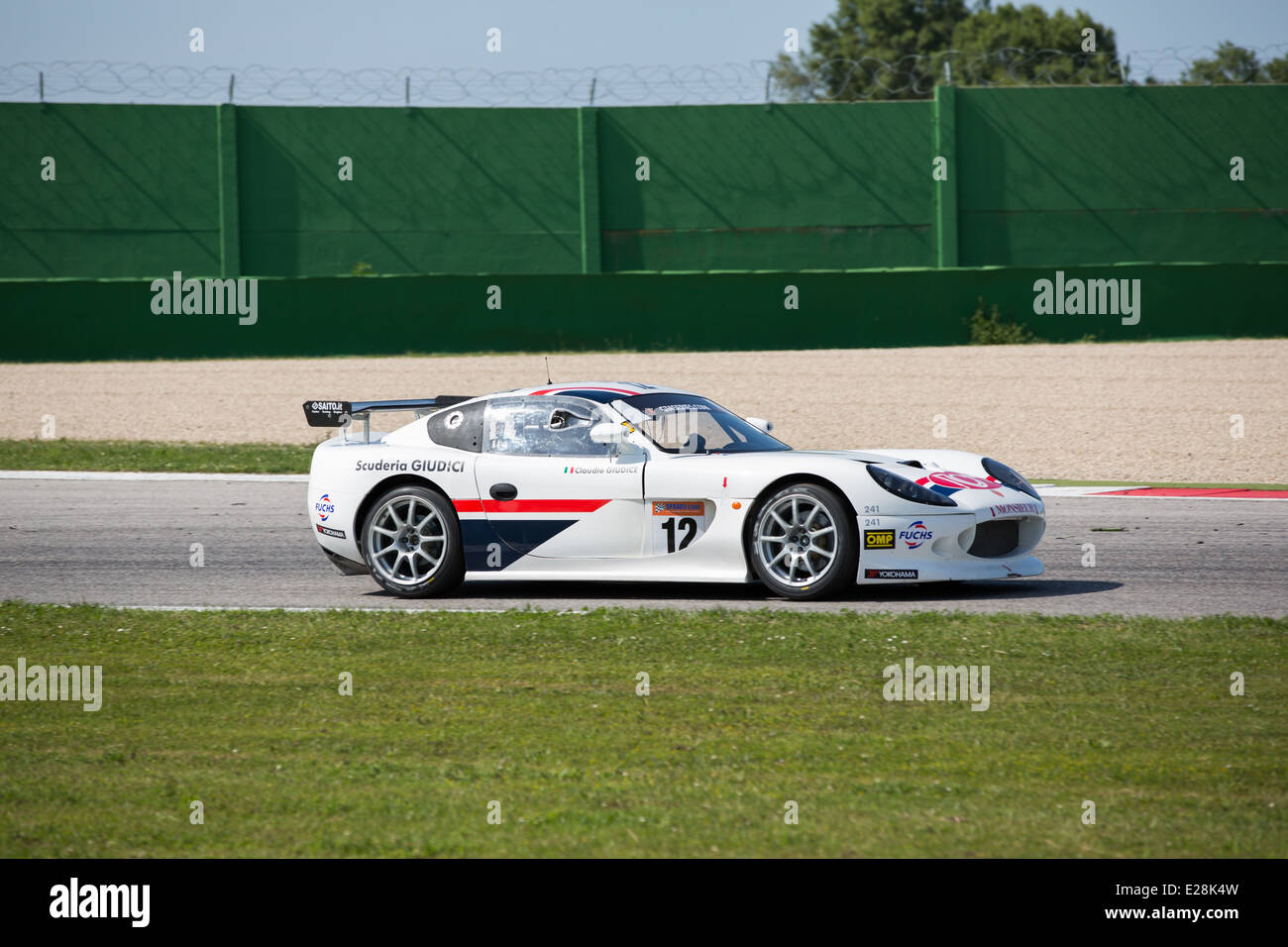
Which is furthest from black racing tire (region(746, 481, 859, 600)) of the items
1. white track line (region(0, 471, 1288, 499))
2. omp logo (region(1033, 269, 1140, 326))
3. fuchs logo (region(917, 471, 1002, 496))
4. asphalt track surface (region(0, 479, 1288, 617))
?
omp logo (region(1033, 269, 1140, 326))

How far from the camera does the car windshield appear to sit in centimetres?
879

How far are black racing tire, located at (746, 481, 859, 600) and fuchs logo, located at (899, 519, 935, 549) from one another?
263 millimetres

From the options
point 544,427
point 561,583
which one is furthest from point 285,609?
point 561,583

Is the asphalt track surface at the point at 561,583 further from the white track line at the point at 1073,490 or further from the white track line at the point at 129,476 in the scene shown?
the white track line at the point at 129,476

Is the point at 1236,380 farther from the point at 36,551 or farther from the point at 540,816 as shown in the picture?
the point at 540,816

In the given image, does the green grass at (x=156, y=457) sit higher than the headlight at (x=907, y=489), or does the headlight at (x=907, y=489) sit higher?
the green grass at (x=156, y=457)

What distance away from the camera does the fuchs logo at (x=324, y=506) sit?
9.18m

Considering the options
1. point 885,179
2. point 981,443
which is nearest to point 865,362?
point 981,443

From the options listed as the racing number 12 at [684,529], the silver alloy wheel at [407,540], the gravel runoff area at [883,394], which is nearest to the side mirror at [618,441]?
the racing number 12 at [684,529]

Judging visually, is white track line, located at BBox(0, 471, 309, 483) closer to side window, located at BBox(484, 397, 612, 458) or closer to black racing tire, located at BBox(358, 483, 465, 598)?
black racing tire, located at BBox(358, 483, 465, 598)

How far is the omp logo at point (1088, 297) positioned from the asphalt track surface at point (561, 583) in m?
17.0
